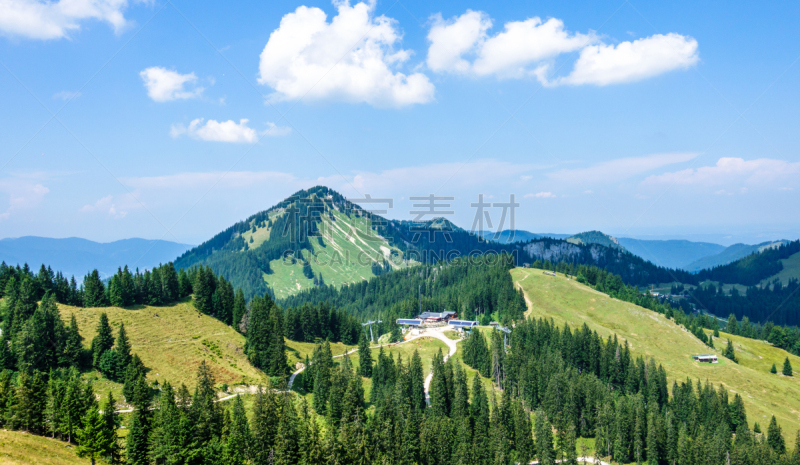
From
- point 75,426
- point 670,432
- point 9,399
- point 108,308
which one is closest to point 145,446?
point 75,426

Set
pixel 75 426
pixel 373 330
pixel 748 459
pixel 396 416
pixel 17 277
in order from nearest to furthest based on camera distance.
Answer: pixel 75 426 < pixel 396 416 < pixel 748 459 < pixel 17 277 < pixel 373 330

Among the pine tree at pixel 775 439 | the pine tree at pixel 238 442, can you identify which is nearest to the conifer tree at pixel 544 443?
the pine tree at pixel 238 442

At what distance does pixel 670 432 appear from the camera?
93.8 metres

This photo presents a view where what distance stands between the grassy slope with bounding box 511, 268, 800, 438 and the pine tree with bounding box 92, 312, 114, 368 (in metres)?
139

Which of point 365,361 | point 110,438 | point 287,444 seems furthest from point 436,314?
point 110,438

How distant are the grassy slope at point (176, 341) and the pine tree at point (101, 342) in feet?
14.2

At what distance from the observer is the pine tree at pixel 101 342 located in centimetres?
8256

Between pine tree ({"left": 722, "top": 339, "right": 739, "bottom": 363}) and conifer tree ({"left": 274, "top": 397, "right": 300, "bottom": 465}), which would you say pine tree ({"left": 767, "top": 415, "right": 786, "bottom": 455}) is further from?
conifer tree ({"left": 274, "top": 397, "right": 300, "bottom": 465})

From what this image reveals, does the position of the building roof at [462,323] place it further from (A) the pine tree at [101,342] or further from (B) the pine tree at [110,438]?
(B) the pine tree at [110,438]

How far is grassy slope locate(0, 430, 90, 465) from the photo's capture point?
143 ft

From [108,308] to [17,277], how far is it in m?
23.6

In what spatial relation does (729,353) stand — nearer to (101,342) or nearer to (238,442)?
(238,442)

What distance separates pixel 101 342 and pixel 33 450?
3951cm

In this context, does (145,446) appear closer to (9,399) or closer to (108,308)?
(9,399)
